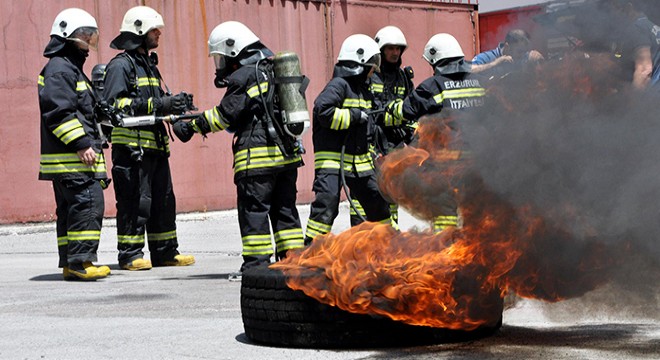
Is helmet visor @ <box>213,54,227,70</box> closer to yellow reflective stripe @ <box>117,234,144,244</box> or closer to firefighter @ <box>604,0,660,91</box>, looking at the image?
yellow reflective stripe @ <box>117,234,144,244</box>

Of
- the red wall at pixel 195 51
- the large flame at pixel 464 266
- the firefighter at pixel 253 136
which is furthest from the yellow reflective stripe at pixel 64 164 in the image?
the red wall at pixel 195 51

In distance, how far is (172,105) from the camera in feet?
30.7

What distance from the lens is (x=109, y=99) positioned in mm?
9305

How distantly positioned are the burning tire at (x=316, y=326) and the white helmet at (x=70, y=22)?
4.09 meters

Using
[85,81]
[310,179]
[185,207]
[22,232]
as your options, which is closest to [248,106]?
[85,81]

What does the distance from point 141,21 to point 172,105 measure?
0.81m

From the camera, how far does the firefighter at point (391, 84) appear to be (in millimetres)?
10062

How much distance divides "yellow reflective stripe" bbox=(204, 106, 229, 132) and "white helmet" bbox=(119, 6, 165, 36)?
1.70 m

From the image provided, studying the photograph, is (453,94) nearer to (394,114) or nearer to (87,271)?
(394,114)

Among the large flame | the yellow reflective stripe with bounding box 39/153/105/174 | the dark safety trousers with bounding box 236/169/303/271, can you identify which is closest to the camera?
the large flame

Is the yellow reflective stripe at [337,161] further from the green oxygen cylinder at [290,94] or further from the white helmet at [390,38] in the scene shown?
the white helmet at [390,38]

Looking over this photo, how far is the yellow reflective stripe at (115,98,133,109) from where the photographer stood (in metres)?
9.27

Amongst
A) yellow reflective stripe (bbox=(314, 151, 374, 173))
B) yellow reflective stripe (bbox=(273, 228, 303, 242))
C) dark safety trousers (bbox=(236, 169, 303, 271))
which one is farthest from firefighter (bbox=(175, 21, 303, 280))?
yellow reflective stripe (bbox=(314, 151, 374, 173))

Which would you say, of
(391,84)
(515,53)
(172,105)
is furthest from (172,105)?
(515,53)
